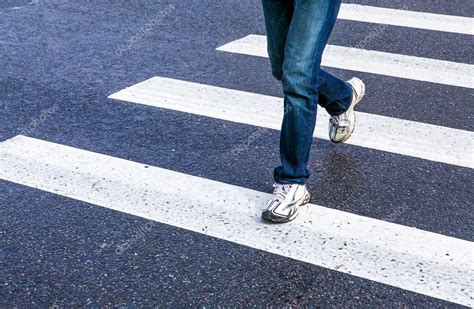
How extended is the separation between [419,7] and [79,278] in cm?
517

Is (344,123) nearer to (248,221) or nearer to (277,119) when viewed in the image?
(277,119)

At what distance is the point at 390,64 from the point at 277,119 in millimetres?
1441

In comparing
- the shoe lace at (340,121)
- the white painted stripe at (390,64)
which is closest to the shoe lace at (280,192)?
the shoe lace at (340,121)

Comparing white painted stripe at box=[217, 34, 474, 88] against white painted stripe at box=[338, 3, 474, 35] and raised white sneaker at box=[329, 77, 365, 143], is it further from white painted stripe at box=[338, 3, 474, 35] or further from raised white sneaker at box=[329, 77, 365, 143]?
raised white sneaker at box=[329, 77, 365, 143]

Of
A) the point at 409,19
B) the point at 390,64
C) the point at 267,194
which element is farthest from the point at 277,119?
the point at 409,19

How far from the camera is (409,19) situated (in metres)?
7.25

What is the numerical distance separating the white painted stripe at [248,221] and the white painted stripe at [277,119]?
884 millimetres

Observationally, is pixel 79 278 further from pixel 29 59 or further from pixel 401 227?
pixel 29 59

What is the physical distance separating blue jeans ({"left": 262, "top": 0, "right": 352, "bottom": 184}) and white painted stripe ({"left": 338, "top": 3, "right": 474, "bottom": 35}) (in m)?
3.34

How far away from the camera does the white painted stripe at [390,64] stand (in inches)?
232

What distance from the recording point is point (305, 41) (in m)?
3.70

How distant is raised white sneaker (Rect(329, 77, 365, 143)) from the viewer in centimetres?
463

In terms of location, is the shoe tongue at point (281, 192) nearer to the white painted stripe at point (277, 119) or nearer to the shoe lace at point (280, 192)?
the shoe lace at point (280, 192)

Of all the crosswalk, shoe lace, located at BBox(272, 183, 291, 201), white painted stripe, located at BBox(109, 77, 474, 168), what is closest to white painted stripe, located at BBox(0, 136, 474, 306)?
the crosswalk
